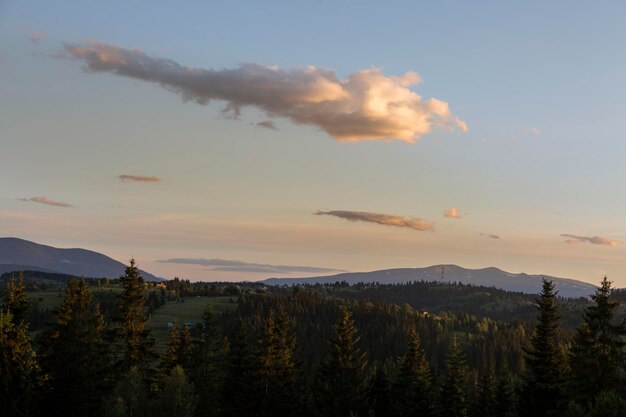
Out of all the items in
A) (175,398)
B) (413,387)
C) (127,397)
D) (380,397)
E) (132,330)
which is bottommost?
(380,397)

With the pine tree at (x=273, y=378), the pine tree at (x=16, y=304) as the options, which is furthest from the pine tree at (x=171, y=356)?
the pine tree at (x=16, y=304)

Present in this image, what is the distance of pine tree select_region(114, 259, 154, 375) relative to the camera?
2498 inches

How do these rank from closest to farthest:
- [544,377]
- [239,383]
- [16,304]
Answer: [544,377] < [16,304] < [239,383]

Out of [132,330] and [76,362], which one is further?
[76,362]

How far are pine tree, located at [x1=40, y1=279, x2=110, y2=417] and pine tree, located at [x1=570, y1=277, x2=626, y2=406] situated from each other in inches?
1773

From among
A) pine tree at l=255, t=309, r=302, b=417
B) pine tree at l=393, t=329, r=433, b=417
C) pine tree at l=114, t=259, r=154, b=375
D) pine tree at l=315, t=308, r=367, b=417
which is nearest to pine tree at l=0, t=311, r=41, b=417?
pine tree at l=114, t=259, r=154, b=375

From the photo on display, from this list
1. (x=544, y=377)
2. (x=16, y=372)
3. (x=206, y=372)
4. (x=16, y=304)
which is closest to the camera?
(x=16, y=372)

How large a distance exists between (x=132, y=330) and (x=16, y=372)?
35.6 feet

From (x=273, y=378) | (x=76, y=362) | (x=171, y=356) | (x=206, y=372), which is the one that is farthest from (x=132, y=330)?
(x=206, y=372)

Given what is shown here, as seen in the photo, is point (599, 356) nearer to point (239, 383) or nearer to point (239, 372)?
point (239, 383)

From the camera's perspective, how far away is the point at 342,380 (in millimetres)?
79062

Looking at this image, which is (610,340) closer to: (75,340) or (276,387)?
(276,387)

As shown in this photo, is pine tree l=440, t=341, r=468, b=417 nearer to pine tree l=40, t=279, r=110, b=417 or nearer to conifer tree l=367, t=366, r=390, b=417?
conifer tree l=367, t=366, r=390, b=417

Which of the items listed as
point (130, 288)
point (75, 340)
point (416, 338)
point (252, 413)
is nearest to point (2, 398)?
point (75, 340)
